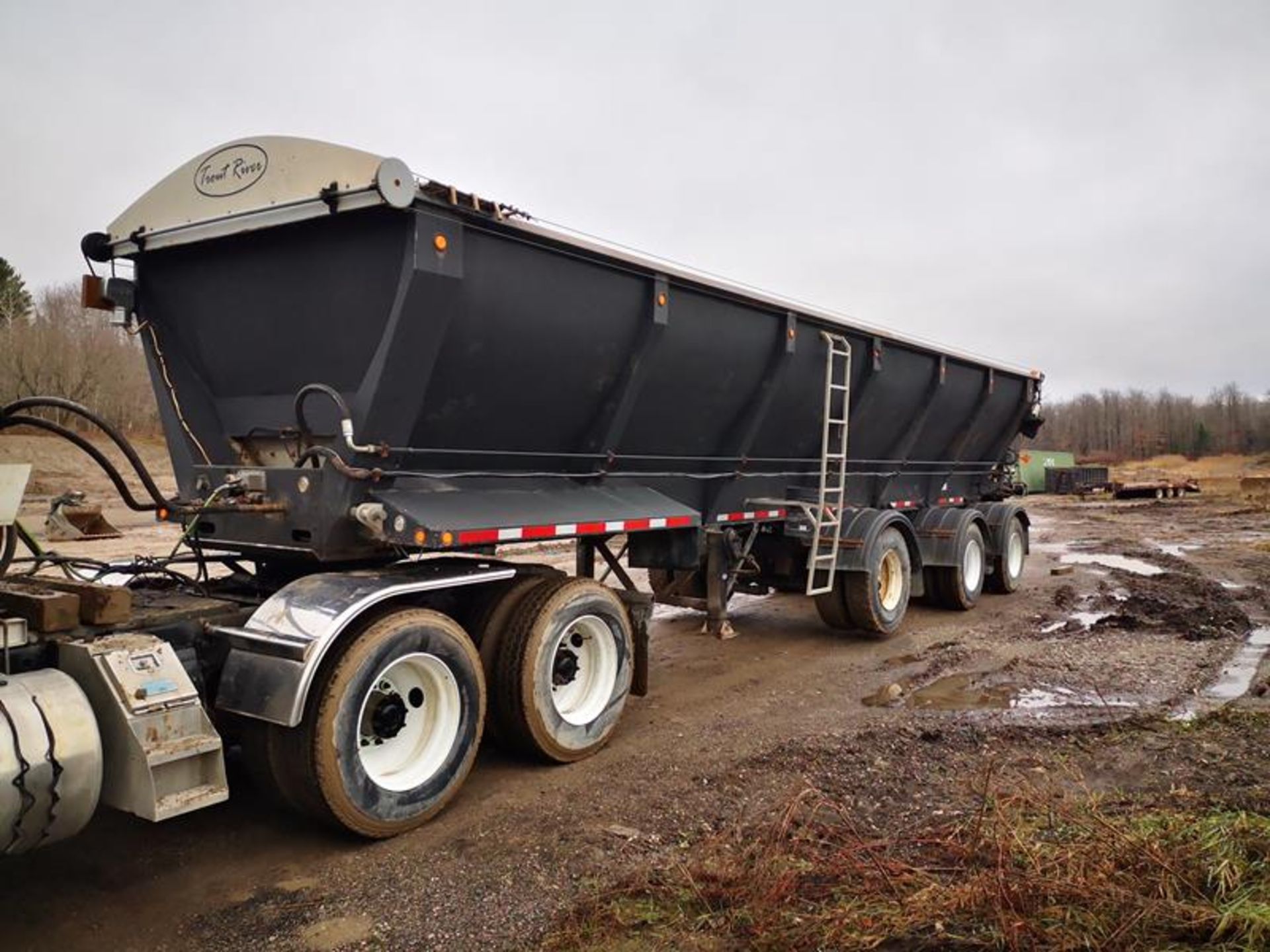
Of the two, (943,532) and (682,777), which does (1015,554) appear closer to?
(943,532)

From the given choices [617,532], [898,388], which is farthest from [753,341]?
[898,388]

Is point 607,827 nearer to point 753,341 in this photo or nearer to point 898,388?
point 753,341

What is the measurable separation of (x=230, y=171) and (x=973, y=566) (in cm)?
893

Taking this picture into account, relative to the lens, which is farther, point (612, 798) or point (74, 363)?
point (74, 363)

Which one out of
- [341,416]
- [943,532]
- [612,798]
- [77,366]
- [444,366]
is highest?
[77,366]

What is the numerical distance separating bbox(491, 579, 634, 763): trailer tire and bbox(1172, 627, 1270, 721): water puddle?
3627mm

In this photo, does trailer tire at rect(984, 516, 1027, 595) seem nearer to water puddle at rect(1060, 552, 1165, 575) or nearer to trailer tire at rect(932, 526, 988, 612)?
trailer tire at rect(932, 526, 988, 612)

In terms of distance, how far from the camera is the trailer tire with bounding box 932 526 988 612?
997cm

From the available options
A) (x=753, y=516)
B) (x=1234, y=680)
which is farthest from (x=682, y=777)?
(x=1234, y=680)

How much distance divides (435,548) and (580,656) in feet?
4.61

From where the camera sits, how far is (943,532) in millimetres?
9945

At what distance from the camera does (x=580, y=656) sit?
17.5 feet

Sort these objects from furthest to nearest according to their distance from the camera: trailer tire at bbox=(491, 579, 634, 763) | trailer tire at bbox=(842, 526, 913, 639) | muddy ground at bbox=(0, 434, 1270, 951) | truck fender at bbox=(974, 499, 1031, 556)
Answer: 1. truck fender at bbox=(974, 499, 1031, 556)
2. trailer tire at bbox=(842, 526, 913, 639)
3. trailer tire at bbox=(491, 579, 634, 763)
4. muddy ground at bbox=(0, 434, 1270, 951)

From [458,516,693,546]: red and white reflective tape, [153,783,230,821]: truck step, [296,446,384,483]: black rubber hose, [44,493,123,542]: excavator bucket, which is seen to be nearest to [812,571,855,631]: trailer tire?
[458,516,693,546]: red and white reflective tape
